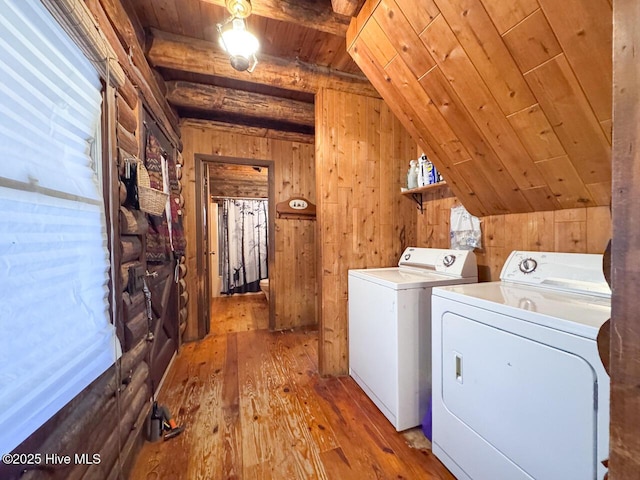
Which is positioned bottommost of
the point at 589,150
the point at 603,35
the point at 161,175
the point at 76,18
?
the point at 589,150

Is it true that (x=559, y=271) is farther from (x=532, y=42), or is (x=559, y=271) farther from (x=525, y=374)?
(x=532, y=42)

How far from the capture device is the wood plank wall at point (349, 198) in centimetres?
200

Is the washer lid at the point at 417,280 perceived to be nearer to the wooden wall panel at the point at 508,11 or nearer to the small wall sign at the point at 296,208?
the wooden wall panel at the point at 508,11

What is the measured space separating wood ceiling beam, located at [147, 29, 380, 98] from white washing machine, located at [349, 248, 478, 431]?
1578 mm

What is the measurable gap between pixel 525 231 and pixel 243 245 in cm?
470

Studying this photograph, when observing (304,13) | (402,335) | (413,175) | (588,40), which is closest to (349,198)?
(413,175)

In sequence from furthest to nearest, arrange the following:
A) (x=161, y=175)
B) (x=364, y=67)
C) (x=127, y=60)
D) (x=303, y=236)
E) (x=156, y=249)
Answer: (x=303, y=236) < (x=161, y=175) < (x=156, y=249) < (x=364, y=67) < (x=127, y=60)

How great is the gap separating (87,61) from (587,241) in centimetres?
240

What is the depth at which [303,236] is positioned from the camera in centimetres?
329

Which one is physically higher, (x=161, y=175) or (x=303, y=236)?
(x=161, y=175)

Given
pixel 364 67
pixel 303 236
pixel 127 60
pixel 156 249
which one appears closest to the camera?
pixel 127 60

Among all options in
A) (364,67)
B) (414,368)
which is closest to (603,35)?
(364,67)

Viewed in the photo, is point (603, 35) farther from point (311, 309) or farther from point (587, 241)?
point (311, 309)

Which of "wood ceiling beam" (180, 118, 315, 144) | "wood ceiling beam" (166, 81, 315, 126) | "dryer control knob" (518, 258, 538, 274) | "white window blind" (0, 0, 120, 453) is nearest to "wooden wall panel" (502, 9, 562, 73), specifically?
"dryer control knob" (518, 258, 538, 274)
